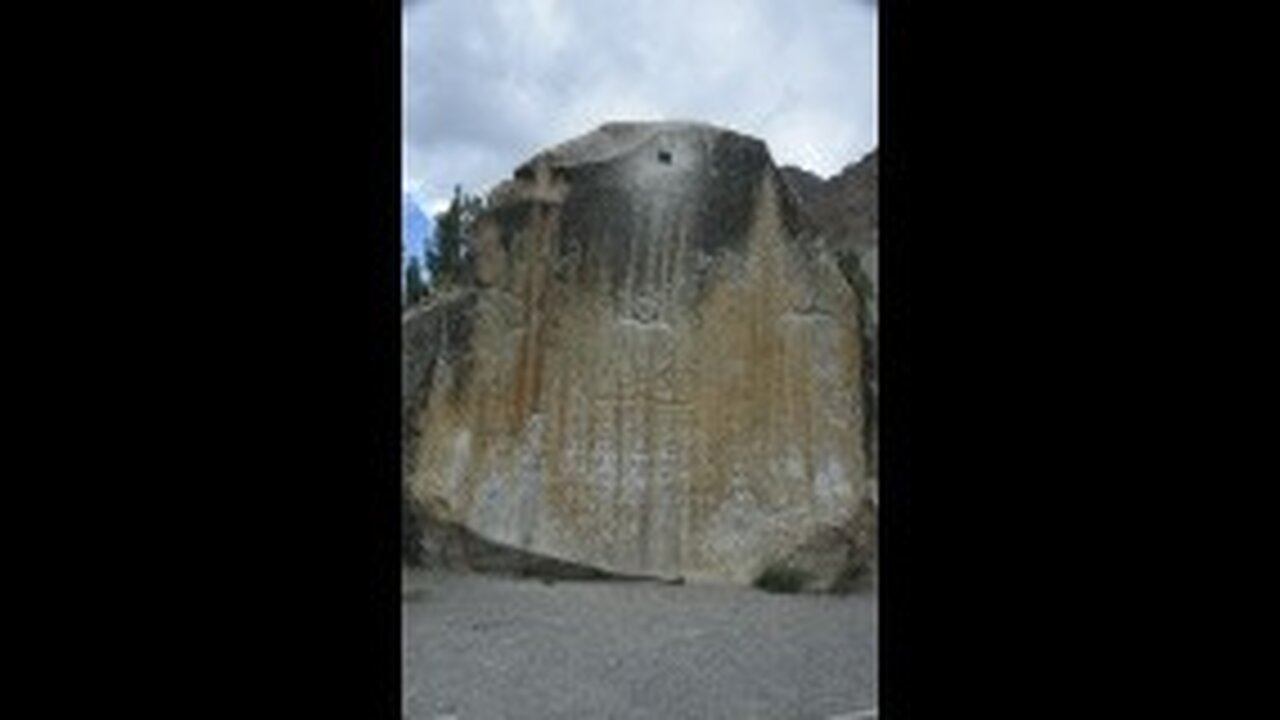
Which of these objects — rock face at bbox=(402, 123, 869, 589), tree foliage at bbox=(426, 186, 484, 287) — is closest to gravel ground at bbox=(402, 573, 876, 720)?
rock face at bbox=(402, 123, 869, 589)

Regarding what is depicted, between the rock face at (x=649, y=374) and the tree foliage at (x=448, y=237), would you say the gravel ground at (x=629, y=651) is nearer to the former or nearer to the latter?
the rock face at (x=649, y=374)

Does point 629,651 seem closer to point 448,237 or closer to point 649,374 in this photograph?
point 649,374

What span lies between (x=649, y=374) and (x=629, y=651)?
299 cm

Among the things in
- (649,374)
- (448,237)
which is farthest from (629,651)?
(448,237)

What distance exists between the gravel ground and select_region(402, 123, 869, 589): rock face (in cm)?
45

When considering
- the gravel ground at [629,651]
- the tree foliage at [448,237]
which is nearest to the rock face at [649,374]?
the gravel ground at [629,651]

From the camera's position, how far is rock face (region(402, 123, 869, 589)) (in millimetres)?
9008

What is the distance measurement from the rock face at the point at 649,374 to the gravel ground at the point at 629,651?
1.47 ft

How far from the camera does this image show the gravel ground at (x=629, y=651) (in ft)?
18.2

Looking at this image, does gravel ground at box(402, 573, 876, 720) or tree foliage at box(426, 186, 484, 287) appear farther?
tree foliage at box(426, 186, 484, 287)

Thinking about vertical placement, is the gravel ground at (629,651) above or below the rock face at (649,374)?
below

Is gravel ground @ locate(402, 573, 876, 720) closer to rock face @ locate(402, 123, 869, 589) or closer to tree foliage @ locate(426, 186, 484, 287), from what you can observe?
rock face @ locate(402, 123, 869, 589)

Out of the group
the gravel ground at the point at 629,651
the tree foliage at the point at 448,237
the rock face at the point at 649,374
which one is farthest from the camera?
the tree foliage at the point at 448,237
